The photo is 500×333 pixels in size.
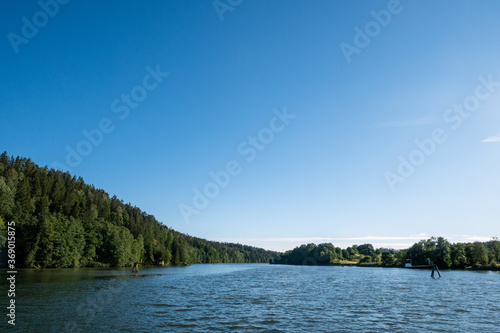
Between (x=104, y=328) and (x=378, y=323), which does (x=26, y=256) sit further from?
(x=378, y=323)

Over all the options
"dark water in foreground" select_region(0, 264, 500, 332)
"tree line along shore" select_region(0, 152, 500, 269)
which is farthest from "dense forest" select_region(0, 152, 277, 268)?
"dark water in foreground" select_region(0, 264, 500, 332)

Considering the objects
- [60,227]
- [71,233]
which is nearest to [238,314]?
[60,227]

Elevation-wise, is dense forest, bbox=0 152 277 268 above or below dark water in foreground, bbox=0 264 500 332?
above

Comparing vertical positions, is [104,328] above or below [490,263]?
above

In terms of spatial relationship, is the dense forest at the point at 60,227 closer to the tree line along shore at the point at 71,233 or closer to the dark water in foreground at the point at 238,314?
the tree line along shore at the point at 71,233

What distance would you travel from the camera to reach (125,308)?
36.4m

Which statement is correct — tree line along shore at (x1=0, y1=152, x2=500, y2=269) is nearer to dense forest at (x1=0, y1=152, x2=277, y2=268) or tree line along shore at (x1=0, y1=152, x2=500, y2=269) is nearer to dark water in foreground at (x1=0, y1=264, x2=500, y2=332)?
dense forest at (x1=0, y1=152, x2=277, y2=268)

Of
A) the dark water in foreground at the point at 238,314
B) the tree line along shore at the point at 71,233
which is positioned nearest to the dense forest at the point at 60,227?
the tree line along shore at the point at 71,233

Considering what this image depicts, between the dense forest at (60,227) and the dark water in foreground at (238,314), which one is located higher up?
the dense forest at (60,227)

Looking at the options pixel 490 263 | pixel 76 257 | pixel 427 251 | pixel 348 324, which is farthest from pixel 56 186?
pixel 490 263

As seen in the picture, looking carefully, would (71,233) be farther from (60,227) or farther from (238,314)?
(238,314)

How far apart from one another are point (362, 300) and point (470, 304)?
48.2 ft

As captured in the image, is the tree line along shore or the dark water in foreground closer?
the dark water in foreground

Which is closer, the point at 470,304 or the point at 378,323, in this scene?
the point at 378,323
